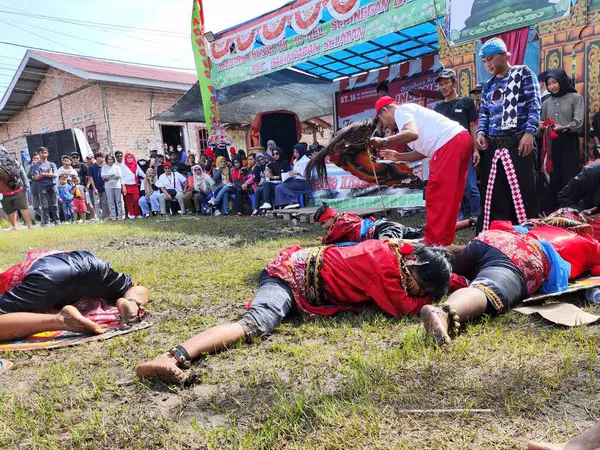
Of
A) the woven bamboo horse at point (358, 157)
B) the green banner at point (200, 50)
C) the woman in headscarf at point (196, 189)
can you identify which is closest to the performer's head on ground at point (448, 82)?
the woven bamboo horse at point (358, 157)

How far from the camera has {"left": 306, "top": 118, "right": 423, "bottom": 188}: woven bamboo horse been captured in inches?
171

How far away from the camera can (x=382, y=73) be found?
1166cm

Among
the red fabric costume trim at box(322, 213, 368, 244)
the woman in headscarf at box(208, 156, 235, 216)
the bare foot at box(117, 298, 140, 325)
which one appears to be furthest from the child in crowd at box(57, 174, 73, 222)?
the red fabric costume trim at box(322, 213, 368, 244)

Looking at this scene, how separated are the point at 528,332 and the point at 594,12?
4.62 m

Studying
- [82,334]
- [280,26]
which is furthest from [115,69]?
[82,334]

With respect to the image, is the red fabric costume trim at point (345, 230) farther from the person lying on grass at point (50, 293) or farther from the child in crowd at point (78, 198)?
the child in crowd at point (78, 198)

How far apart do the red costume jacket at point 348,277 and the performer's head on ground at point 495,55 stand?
7.24ft

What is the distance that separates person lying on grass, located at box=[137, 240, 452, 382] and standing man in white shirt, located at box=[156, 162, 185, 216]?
9309mm

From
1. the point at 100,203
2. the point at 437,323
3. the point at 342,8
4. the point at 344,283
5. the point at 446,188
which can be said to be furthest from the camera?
the point at 100,203

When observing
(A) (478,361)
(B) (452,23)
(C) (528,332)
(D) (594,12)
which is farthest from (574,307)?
(B) (452,23)

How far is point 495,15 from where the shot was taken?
5.66m

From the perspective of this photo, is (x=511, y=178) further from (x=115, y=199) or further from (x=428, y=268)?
(x=115, y=199)

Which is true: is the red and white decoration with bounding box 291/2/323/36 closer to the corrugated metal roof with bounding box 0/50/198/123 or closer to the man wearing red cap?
the man wearing red cap

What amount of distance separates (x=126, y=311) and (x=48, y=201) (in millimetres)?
9354
